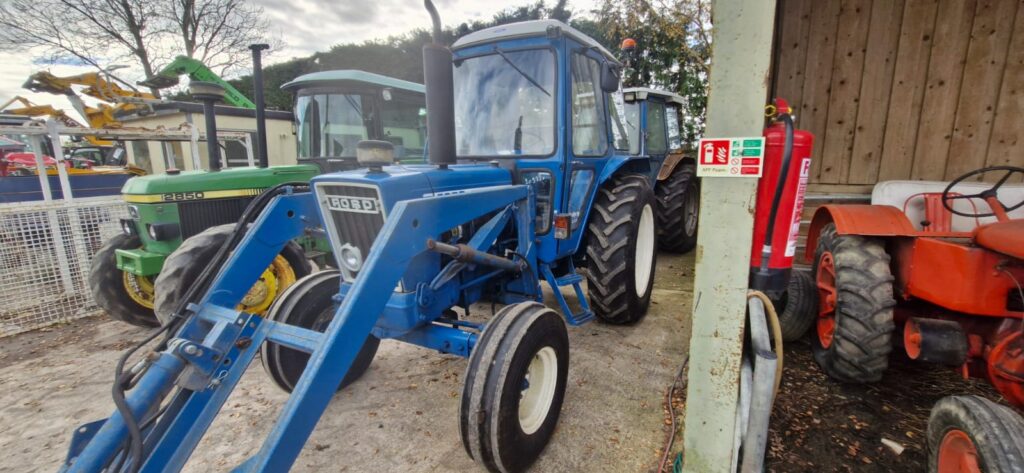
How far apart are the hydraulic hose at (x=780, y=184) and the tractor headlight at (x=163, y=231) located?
4.16 meters

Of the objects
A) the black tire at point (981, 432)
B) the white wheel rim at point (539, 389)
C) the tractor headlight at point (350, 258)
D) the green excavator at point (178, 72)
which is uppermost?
the green excavator at point (178, 72)

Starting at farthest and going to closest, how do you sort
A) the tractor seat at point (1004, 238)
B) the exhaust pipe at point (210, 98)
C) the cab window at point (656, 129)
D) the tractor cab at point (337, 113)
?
the cab window at point (656, 129) → the tractor cab at point (337, 113) → the exhaust pipe at point (210, 98) → the tractor seat at point (1004, 238)

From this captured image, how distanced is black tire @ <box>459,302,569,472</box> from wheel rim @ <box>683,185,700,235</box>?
14.8ft

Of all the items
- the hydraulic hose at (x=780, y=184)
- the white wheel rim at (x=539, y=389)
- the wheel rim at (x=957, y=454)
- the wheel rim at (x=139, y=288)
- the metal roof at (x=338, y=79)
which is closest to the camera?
the wheel rim at (x=957, y=454)

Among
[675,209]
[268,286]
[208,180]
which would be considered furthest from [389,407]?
[675,209]

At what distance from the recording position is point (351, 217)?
208cm

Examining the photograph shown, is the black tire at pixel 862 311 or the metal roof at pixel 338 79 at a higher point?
the metal roof at pixel 338 79

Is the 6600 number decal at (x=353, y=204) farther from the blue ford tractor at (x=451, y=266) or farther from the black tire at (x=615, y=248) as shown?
the black tire at (x=615, y=248)

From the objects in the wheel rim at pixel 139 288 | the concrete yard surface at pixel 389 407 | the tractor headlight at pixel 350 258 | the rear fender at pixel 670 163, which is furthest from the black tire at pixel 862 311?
the wheel rim at pixel 139 288

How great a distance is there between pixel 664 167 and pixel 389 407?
4816 millimetres

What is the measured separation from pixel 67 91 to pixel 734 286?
7957 mm

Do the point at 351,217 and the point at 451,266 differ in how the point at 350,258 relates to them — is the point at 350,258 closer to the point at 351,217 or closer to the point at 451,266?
the point at 351,217

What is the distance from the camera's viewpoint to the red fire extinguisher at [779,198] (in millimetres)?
1888

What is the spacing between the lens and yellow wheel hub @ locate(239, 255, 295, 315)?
3.35 metres
